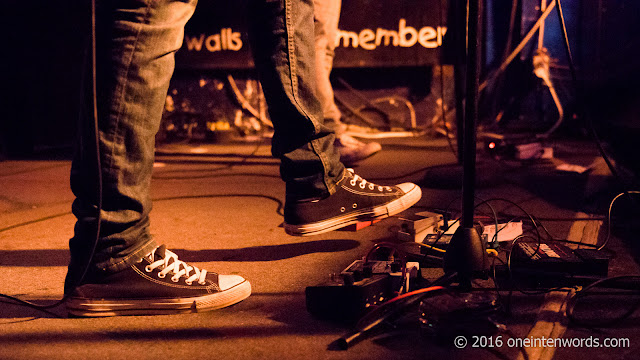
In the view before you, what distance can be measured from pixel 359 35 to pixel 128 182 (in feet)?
10.4

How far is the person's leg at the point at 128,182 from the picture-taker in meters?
0.91

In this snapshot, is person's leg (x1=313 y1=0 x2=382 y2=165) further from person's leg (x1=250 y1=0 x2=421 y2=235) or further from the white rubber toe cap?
the white rubber toe cap

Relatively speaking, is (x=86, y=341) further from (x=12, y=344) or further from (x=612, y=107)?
(x=612, y=107)

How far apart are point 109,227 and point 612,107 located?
7.02 feet

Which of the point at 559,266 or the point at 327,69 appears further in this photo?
the point at 327,69

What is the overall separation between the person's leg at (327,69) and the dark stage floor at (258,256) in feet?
0.28

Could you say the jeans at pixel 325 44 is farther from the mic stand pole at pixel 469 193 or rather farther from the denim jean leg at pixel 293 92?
the mic stand pole at pixel 469 193

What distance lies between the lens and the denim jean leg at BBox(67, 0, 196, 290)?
0.91m

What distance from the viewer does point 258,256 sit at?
51.1 inches

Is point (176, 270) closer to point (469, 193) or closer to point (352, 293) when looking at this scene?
point (352, 293)

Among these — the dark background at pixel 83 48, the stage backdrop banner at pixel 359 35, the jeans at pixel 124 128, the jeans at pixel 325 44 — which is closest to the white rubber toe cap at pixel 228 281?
the jeans at pixel 124 128

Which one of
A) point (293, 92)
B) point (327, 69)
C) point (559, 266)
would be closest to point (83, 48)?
point (327, 69)

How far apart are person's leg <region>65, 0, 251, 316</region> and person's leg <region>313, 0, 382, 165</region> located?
1079 millimetres

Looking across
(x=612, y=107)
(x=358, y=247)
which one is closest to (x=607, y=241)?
(x=358, y=247)
